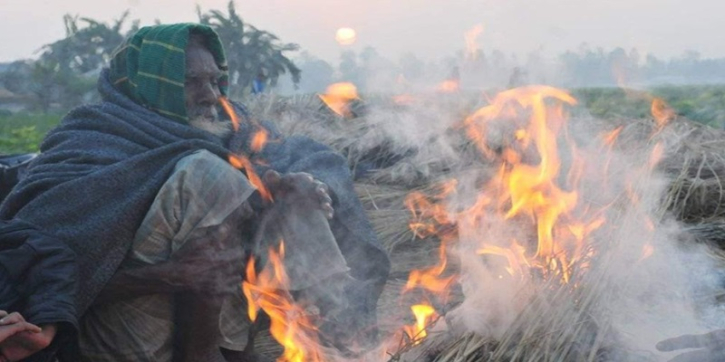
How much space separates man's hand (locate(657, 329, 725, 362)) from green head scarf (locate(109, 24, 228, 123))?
6.58ft

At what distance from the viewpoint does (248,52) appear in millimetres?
16297

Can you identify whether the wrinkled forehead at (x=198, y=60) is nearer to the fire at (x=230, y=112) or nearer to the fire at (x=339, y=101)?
the fire at (x=230, y=112)

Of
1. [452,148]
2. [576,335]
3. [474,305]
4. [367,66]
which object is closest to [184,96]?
[474,305]

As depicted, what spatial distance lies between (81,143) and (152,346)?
0.82 m

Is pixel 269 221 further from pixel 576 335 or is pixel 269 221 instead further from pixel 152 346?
pixel 576 335

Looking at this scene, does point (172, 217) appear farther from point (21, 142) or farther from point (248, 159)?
point (21, 142)

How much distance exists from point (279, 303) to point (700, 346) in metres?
1.47

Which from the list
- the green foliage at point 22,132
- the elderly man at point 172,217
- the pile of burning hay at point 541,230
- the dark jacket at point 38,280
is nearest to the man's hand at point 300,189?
the elderly man at point 172,217

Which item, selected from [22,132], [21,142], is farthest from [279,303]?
[21,142]

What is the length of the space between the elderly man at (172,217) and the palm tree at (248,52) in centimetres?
1252

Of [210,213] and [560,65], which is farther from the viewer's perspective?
[560,65]

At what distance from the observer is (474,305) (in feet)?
8.24

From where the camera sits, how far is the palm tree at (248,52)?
15.6 metres

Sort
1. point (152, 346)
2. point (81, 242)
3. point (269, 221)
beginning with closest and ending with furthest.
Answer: point (81, 242) < point (152, 346) < point (269, 221)
